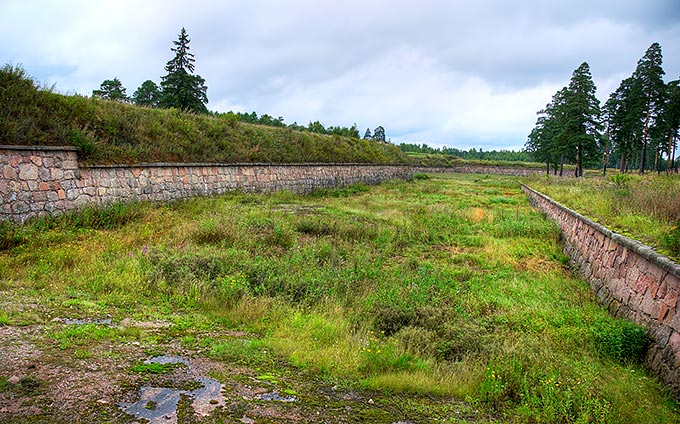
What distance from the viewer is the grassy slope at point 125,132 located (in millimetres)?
10219

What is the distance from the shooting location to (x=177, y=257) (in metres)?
7.39

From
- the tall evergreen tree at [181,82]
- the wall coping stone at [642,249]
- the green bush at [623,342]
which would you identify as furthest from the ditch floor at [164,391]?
the tall evergreen tree at [181,82]

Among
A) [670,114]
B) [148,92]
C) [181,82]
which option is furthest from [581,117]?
[148,92]

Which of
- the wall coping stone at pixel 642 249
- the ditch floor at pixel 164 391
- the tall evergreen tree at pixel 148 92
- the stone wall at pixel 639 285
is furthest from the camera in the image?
the tall evergreen tree at pixel 148 92

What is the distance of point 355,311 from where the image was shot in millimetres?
6082

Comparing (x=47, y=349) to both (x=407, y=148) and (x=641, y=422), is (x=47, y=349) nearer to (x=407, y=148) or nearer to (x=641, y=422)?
(x=641, y=422)

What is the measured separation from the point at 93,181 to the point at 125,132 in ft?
9.80

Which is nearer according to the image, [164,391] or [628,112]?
A: [164,391]

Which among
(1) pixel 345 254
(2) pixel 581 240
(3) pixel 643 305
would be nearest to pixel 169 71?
(1) pixel 345 254

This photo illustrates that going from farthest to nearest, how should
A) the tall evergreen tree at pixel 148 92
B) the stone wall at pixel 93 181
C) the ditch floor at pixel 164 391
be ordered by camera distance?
1. the tall evergreen tree at pixel 148 92
2. the stone wall at pixel 93 181
3. the ditch floor at pixel 164 391

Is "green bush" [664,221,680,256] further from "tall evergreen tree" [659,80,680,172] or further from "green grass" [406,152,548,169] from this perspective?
"green grass" [406,152,548,169]

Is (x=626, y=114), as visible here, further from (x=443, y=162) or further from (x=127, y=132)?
(x=127, y=132)

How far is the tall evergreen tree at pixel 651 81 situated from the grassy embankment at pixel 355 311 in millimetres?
40550

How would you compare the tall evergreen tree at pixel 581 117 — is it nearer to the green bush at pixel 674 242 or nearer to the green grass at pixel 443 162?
the green grass at pixel 443 162
